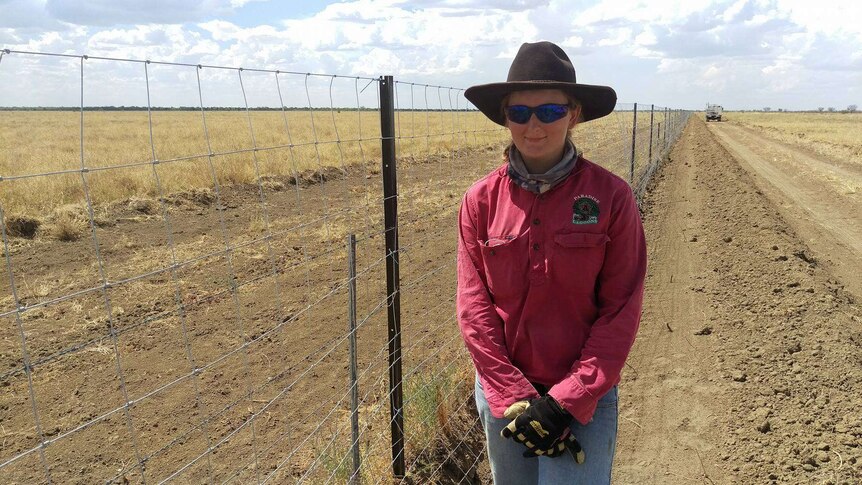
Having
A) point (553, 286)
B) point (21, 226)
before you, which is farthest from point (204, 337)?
point (21, 226)

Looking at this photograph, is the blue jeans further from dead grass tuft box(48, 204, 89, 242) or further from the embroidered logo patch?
dead grass tuft box(48, 204, 89, 242)

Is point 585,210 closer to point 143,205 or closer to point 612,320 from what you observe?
point 612,320

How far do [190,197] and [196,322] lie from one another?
22.7ft

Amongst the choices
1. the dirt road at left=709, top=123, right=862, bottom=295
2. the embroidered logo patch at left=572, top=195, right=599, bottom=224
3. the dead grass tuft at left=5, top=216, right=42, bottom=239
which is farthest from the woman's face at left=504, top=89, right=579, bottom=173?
the dead grass tuft at left=5, top=216, right=42, bottom=239

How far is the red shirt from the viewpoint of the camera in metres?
1.83

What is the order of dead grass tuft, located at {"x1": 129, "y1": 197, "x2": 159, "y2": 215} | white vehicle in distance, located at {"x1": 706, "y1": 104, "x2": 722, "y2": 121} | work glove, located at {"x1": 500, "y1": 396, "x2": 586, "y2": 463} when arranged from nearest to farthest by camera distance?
work glove, located at {"x1": 500, "y1": 396, "x2": 586, "y2": 463}, dead grass tuft, located at {"x1": 129, "y1": 197, "x2": 159, "y2": 215}, white vehicle in distance, located at {"x1": 706, "y1": 104, "x2": 722, "y2": 121}

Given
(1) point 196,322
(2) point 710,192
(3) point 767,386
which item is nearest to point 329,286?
(1) point 196,322

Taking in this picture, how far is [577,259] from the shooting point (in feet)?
6.05

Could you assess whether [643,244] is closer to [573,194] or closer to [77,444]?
[573,194]

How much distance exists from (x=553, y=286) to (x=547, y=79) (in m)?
0.64

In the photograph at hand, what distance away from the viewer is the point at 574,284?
187cm

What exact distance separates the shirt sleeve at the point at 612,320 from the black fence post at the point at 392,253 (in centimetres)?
136

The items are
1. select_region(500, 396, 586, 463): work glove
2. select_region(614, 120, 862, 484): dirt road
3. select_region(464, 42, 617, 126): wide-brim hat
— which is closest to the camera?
select_region(500, 396, 586, 463): work glove

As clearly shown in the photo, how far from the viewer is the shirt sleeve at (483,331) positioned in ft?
6.27
